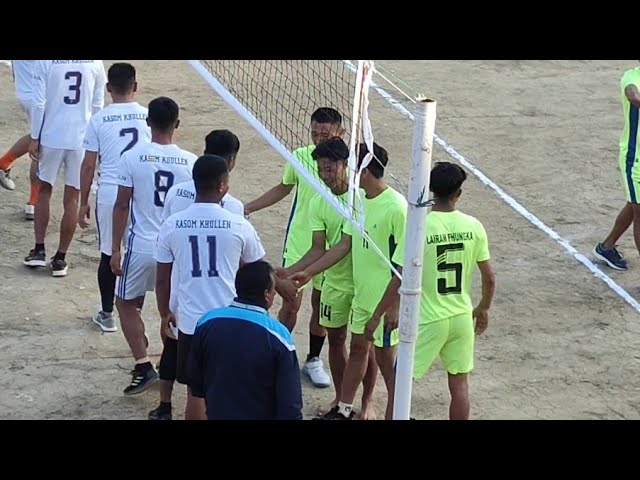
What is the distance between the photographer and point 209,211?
274 inches

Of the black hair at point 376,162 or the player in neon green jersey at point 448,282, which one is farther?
the black hair at point 376,162

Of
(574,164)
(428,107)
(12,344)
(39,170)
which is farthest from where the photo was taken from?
(574,164)

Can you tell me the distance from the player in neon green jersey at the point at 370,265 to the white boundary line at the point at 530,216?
3189 mm

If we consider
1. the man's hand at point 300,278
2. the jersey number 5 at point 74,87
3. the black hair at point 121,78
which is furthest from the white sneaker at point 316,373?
the jersey number 5 at point 74,87

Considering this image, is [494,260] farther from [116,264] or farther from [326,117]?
[116,264]

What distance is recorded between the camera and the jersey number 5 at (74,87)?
988 cm

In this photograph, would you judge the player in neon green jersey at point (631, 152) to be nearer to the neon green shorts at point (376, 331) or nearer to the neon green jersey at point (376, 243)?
the neon green jersey at point (376, 243)

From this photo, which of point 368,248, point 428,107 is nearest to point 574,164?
point 368,248

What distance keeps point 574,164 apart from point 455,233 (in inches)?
240

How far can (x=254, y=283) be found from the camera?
6062 mm

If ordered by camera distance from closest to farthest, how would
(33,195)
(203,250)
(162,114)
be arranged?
(203,250) → (162,114) → (33,195)

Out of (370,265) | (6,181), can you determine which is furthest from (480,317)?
(6,181)

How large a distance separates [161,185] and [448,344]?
7.48 feet
